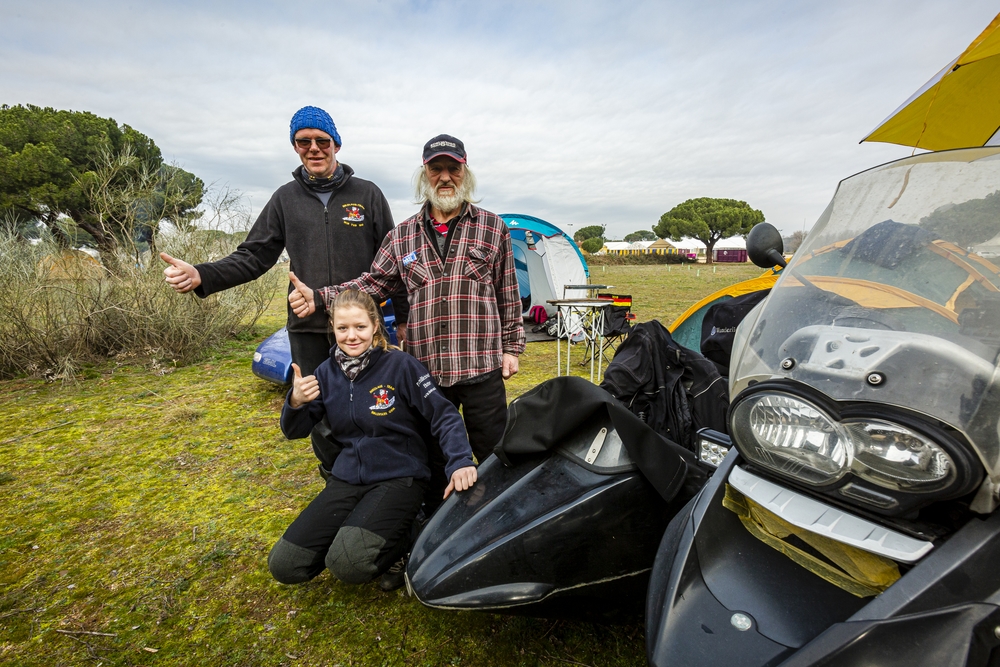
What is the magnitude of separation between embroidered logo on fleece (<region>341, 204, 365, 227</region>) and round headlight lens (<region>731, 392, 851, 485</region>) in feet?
7.45

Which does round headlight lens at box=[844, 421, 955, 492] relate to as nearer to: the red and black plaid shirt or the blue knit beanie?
the red and black plaid shirt

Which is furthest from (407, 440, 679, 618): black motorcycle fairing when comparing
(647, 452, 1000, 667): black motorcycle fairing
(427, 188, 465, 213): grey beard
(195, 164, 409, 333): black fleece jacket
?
(195, 164, 409, 333): black fleece jacket

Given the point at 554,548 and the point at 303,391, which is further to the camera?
the point at 303,391

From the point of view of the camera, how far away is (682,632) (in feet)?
3.10

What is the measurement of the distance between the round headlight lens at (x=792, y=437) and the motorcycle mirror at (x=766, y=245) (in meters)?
Result: 1.01

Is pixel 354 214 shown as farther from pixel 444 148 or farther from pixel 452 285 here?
pixel 452 285

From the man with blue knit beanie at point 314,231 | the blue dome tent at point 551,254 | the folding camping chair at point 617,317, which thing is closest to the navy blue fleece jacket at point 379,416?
the man with blue knit beanie at point 314,231

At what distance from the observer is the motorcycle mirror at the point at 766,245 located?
180 cm

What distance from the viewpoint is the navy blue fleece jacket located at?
2150mm

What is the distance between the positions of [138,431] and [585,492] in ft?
14.8

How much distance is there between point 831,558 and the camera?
0.97 meters

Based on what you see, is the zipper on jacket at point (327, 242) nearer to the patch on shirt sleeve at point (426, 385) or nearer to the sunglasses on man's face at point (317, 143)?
the sunglasses on man's face at point (317, 143)

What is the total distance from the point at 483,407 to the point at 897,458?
5.93ft

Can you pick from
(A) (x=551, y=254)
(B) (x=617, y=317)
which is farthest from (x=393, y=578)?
(A) (x=551, y=254)
